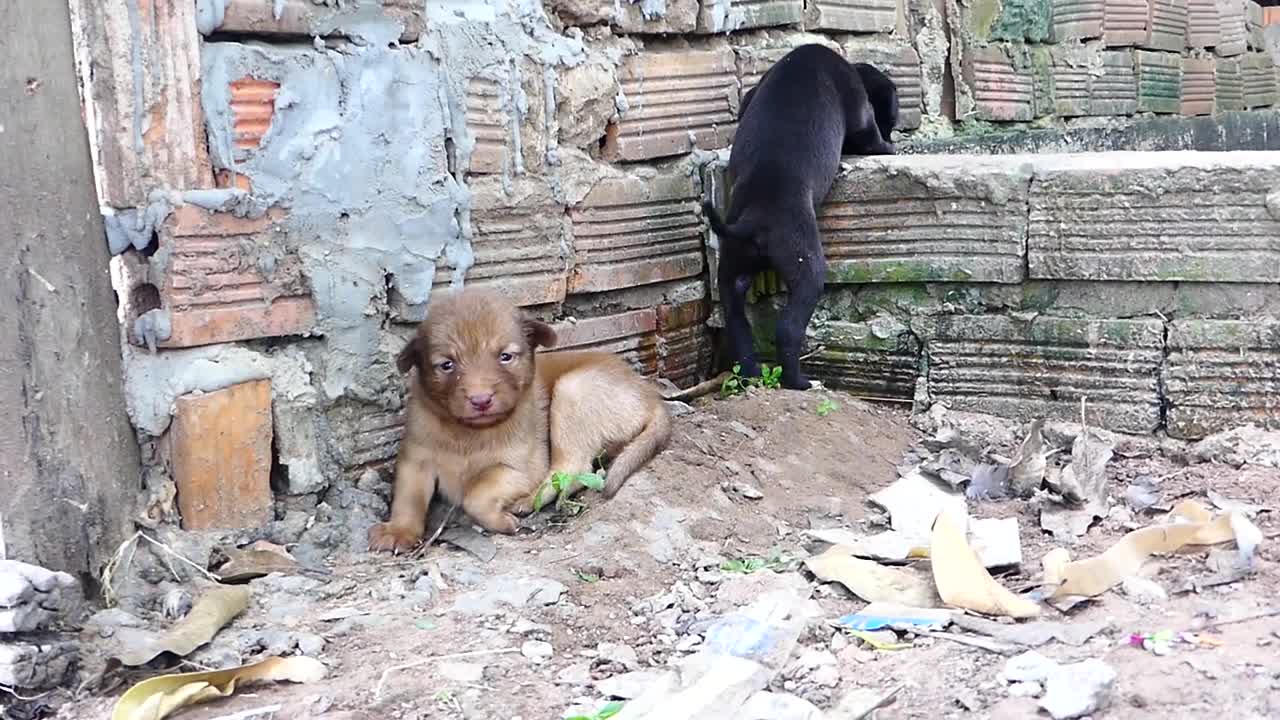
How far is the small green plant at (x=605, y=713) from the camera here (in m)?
2.72

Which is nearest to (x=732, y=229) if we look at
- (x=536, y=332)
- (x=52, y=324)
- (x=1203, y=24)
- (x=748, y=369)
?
(x=748, y=369)

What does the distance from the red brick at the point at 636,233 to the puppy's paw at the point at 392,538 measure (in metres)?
1.29

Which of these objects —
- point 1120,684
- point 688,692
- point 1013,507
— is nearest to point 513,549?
point 688,692

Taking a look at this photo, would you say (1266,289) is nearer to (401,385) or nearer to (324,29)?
(401,385)

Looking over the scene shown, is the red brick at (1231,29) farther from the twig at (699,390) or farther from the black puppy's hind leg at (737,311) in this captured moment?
the twig at (699,390)

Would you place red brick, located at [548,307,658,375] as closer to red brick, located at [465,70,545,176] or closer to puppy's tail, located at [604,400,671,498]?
puppy's tail, located at [604,400,671,498]

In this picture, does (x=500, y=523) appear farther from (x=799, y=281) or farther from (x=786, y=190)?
(x=786, y=190)

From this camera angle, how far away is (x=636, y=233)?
205 inches

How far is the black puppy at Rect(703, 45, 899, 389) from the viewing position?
497 cm

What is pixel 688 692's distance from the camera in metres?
2.74

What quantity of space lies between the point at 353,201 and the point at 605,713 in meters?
2.03

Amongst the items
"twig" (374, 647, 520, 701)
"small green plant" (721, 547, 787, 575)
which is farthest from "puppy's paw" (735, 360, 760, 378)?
"twig" (374, 647, 520, 701)

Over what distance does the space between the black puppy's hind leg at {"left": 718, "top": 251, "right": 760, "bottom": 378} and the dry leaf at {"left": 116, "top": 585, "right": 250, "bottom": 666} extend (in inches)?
94.1

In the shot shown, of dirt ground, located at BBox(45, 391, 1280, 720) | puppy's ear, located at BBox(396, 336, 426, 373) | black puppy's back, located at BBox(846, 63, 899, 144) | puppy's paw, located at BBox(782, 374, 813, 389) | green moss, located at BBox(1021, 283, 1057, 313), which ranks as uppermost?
black puppy's back, located at BBox(846, 63, 899, 144)
